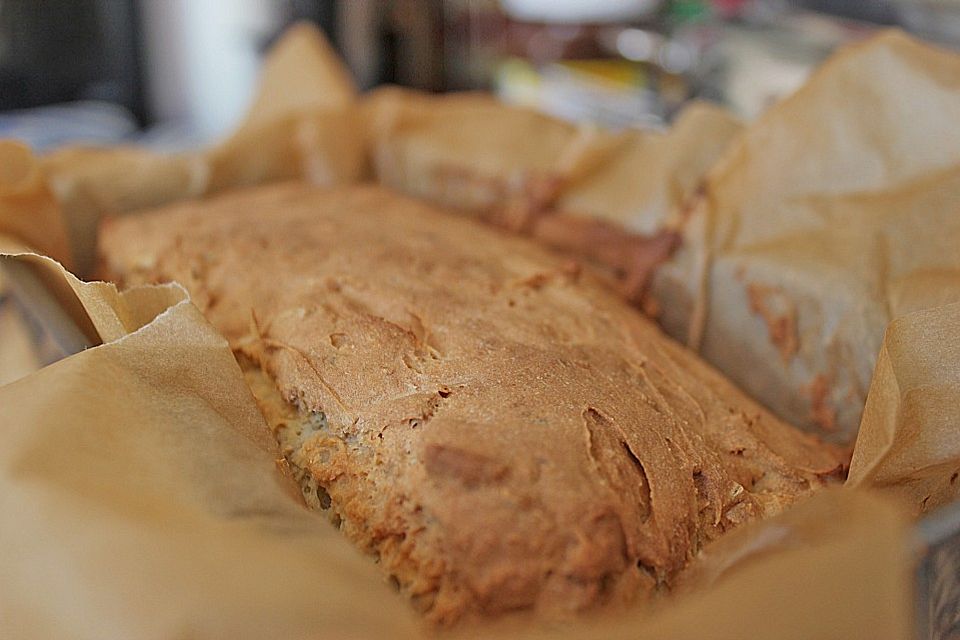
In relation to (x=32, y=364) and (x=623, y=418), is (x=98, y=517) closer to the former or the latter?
(x=623, y=418)

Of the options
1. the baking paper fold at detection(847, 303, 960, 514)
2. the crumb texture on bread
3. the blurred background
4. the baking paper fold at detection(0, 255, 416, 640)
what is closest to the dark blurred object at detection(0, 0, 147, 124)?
the blurred background

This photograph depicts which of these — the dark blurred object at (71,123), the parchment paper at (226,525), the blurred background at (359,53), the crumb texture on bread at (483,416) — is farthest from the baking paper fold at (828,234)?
the dark blurred object at (71,123)

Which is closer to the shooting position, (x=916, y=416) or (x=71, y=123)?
(x=916, y=416)

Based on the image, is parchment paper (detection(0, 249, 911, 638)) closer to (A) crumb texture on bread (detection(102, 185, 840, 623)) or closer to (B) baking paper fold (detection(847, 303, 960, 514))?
(A) crumb texture on bread (detection(102, 185, 840, 623))

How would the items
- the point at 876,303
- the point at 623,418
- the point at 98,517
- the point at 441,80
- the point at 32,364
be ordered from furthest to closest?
1. the point at 441,80
2. the point at 32,364
3. the point at 876,303
4. the point at 623,418
5. the point at 98,517

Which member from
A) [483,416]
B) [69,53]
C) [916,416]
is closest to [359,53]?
[69,53]

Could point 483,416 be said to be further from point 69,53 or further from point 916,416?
point 69,53

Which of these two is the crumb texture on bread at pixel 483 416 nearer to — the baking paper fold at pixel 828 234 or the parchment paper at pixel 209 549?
the parchment paper at pixel 209 549

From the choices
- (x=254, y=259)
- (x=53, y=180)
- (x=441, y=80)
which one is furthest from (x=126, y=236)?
(x=441, y=80)
